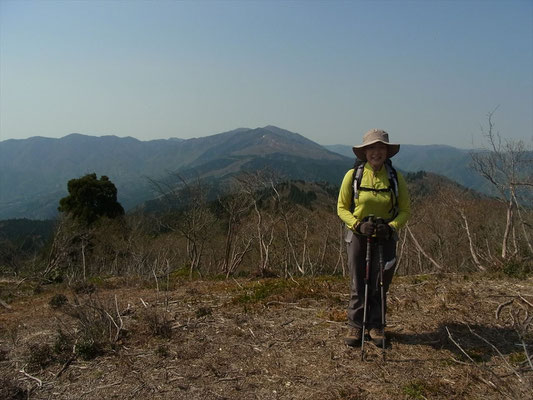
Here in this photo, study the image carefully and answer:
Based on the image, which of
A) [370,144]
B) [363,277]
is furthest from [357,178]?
[363,277]

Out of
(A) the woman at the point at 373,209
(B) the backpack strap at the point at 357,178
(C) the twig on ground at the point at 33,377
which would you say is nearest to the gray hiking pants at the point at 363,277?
(A) the woman at the point at 373,209

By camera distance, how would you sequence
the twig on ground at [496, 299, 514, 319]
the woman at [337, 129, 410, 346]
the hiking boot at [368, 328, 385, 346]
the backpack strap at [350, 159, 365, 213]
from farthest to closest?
the twig on ground at [496, 299, 514, 319], the hiking boot at [368, 328, 385, 346], the backpack strap at [350, 159, 365, 213], the woman at [337, 129, 410, 346]

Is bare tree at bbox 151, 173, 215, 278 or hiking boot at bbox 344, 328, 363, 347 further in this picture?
bare tree at bbox 151, 173, 215, 278

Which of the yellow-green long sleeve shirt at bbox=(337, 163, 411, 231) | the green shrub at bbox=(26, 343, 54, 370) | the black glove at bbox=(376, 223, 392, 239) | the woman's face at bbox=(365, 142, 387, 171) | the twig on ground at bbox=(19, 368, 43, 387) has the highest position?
the woman's face at bbox=(365, 142, 387, 171)

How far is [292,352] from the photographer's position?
16.0ft

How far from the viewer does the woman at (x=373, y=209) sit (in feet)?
14.7

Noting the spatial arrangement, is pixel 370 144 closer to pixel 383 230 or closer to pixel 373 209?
pixel 373 209

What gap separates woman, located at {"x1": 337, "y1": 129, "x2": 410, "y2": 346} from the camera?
4.47 metres

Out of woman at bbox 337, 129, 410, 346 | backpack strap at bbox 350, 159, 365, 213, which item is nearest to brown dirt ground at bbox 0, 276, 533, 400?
woman at bbox 337, 129, 410, 346

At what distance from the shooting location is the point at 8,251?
934 inches

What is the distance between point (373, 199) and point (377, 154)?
1.69 feet

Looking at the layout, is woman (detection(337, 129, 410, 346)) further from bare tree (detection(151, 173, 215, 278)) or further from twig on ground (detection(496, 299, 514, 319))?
bare tree (detection(151, 173, 215, 278))

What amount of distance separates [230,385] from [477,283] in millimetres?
→ 5102

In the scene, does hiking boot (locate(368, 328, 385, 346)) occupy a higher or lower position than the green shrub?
higher
